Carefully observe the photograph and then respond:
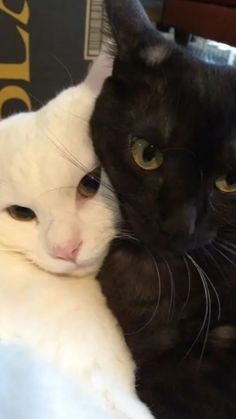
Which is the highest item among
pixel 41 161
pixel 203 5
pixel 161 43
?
pixel 161 43

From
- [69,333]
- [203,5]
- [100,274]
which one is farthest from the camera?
[203,5]

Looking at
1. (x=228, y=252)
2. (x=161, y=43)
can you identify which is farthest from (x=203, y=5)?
(x=228, y=252)

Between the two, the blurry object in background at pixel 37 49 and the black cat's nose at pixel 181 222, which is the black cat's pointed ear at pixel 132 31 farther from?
the blurry object in background at pixel 37 49

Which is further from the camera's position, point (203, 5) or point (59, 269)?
point (203, 5)

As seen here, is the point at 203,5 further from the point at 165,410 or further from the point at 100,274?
the point at 165,410

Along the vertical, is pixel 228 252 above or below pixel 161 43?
below

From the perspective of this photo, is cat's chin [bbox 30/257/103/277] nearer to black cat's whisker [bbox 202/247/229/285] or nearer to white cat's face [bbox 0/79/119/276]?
white cat's face [bbox 0/79/119/276]

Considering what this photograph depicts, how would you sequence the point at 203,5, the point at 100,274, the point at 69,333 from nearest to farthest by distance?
the point at 69,333 → the point at 100,274 → the point at 203,5

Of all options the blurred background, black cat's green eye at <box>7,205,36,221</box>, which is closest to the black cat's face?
black cat's green eye at <box>7,205,36,221</box>

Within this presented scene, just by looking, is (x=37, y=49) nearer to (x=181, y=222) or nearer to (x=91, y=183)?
(x=91, y=183)
